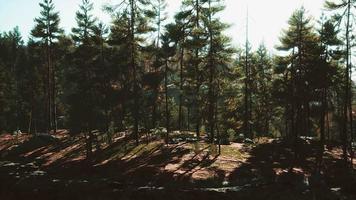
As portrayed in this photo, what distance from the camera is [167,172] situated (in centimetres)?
2478

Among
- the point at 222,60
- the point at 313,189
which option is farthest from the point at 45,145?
the point at 313,189

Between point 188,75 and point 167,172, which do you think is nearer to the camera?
point 167,172

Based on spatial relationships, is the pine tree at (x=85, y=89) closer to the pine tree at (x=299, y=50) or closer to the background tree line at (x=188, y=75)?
the background tree line at (x=188, y=75)

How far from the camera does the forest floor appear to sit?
728 inches

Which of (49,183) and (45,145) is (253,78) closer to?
(45,145)

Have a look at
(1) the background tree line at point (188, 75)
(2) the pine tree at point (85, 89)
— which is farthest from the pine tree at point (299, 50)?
(2) the pine tree at point (85, 89)

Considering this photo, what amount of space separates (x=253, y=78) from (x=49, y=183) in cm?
3473

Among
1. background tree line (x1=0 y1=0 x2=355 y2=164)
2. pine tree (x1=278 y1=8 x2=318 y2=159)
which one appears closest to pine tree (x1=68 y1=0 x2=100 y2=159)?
background tree line (x1=0 y1=0 x2=355 y2=164)

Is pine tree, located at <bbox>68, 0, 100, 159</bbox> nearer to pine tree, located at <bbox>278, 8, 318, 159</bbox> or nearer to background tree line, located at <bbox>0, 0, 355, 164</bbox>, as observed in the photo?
background tree line, located at <bbox>0, 0, 355, 164</bbox>

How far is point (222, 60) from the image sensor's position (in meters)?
30.9

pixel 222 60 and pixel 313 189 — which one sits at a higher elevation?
pixel 222 60

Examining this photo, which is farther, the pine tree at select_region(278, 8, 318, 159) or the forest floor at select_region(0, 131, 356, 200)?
the pine tree at select_region(278, 8, 318, 159)

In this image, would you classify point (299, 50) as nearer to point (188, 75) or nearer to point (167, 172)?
point (188, 75)

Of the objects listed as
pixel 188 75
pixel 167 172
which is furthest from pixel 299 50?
pixel 167 172
